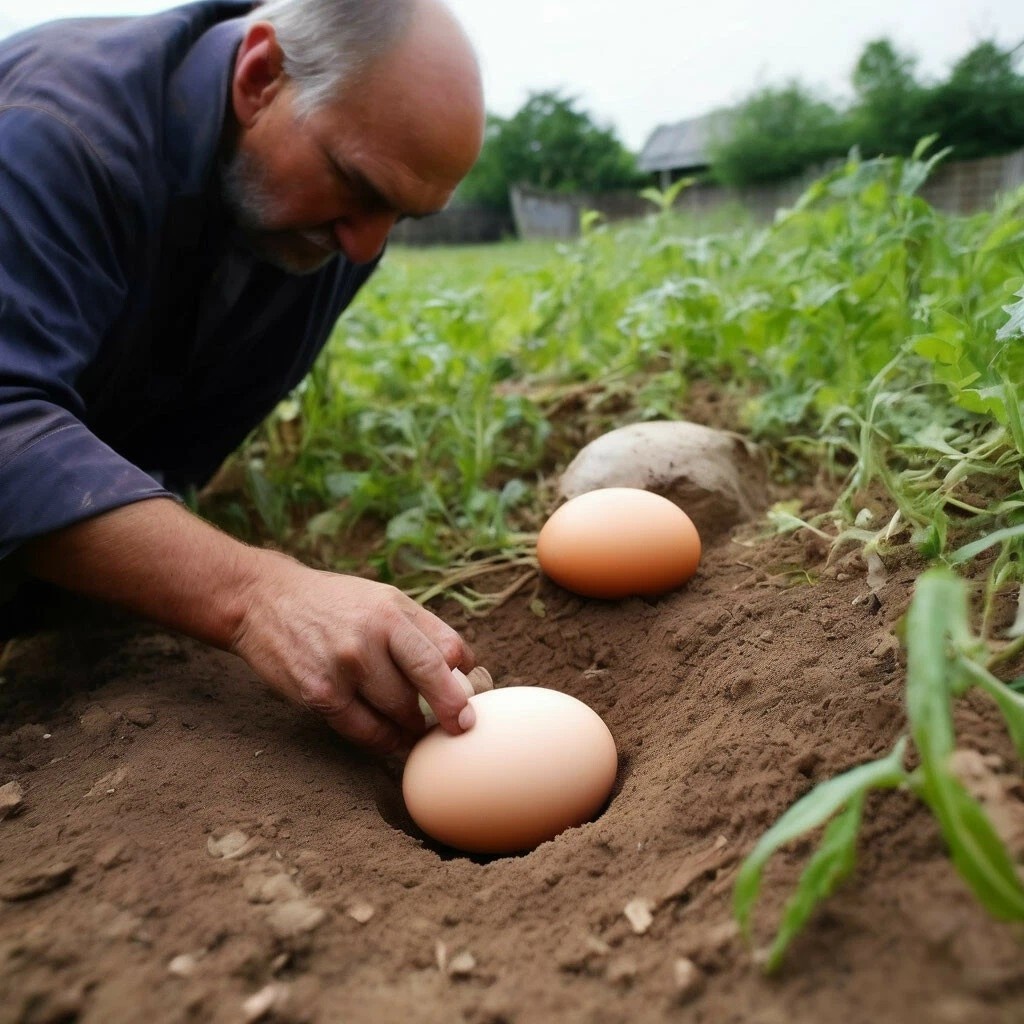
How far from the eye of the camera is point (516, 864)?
119 cm

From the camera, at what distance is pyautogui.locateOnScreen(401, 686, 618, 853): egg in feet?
4.23

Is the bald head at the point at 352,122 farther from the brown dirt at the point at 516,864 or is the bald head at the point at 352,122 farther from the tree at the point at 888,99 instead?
the tree at the point at 888,99

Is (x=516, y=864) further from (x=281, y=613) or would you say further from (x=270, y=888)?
(x=281, y=613)

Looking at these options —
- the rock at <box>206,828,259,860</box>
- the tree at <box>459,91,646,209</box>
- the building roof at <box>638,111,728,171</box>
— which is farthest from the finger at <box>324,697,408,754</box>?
the tree at <box>459,91,646,209</box>

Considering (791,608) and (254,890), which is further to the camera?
(791,608)

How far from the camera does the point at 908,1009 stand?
2.30ft


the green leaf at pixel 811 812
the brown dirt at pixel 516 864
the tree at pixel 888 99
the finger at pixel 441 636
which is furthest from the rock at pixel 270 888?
the tree at pixel 888 99

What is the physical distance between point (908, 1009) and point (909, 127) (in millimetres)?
4014

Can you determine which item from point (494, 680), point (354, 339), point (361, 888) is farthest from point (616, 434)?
point (354, 339)

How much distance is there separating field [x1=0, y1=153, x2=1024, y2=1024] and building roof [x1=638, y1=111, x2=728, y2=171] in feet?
20.1

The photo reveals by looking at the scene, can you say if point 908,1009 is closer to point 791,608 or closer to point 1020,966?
point 1020,966

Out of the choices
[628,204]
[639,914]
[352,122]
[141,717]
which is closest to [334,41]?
[352,122]

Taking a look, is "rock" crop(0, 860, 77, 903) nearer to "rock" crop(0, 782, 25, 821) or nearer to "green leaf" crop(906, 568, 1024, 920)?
"rock" crop(0, 782, 25, 821)

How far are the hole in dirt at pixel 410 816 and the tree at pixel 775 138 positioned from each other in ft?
18.8
